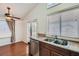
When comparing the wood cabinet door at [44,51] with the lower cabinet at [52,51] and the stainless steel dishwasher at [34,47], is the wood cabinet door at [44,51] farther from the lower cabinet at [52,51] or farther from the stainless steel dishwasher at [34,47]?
the stainless steel dishwasher at [34,47]

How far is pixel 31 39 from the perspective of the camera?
102 inches

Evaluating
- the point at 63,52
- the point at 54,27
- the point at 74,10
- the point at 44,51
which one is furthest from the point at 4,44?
the point at 74,10

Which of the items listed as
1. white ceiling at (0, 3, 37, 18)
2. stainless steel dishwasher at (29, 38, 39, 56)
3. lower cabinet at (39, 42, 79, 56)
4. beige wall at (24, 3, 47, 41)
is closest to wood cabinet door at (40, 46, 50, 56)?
lower cabinet at (39, 42, 79, 56)

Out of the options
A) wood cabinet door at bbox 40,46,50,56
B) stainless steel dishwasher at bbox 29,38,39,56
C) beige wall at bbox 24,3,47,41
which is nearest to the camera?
wood cabinet door at bbox 40,46,50,56

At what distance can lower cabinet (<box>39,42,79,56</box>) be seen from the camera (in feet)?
4.93

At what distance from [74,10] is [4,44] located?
2.73 meters

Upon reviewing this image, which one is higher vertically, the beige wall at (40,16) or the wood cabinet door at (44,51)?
the beige wall at (40,16)

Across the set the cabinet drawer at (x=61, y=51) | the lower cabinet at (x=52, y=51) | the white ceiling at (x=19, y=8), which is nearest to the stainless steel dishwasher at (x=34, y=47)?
the lower cabinet at (x=52, y=51)

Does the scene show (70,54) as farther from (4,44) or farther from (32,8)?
(4,44)

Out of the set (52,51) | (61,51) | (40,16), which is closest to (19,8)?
(40,16)

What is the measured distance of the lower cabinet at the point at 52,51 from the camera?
150 cm

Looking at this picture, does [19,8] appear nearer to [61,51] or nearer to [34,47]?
[34,47]

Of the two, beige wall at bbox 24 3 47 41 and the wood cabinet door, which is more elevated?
beige wall at bbox 24 3 47 41

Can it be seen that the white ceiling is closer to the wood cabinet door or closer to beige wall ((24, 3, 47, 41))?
beige wall ((24, 3, 47, 41))
